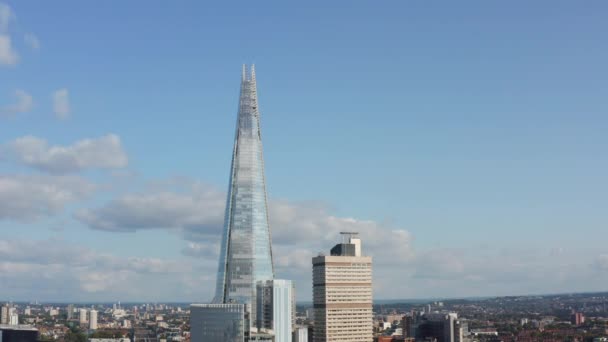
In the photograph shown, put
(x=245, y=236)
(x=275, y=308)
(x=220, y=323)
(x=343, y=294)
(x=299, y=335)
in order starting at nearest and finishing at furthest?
1. (x=220, y=323)
2. (x=275, y=308)
3. (x=245, y=236)
4. (x=299, y=335)
5. (x=343, y=294)

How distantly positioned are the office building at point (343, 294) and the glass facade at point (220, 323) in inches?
1738

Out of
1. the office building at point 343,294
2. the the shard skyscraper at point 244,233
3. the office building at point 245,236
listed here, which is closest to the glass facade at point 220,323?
the office building at point 245,236

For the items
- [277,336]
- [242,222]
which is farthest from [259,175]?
[277,336]

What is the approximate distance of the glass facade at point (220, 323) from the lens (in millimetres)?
121938

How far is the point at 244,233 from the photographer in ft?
431

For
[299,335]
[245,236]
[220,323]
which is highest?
Result: [245,236]

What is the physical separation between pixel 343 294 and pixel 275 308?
4127cm

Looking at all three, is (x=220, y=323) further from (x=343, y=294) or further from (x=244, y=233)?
(x=343, y=294)

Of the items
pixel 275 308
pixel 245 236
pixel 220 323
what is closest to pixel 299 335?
pixel 275 308

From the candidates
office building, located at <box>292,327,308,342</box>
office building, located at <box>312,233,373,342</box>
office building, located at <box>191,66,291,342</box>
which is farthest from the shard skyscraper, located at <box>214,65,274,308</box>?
office building, located at <box>312,233,373,342</box>

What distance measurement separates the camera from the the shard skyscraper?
131125 mm

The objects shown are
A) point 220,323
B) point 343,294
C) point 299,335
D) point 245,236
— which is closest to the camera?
point 220,323

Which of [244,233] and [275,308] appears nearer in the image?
[275,308]

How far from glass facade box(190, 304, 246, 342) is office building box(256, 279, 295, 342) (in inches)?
256
